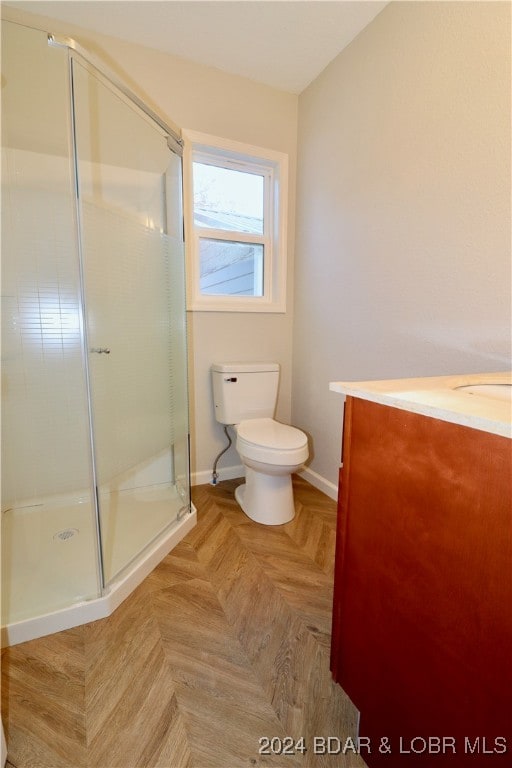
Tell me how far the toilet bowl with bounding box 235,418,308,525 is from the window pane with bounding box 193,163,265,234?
1299 mm

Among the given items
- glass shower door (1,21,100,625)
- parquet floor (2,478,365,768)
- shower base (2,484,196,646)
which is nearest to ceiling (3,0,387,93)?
glass shower door (1,21,100,625)

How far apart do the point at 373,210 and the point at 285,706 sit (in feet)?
6.40

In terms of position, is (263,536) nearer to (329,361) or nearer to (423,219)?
(329,361)

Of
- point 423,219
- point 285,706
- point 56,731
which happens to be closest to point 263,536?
point 285,706

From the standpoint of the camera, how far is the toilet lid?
1.72 m

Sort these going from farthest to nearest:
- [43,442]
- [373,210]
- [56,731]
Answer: [43,442]
[373,210]
[56,731]

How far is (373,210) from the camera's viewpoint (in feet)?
5.56

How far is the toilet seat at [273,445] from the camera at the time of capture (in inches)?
66.6

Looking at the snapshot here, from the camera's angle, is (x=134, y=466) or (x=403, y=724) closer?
(x=403, y=724)

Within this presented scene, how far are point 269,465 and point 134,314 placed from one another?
1049mm

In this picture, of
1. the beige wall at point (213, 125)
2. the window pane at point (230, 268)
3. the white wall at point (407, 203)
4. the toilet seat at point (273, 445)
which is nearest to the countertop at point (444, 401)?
the white wall at point (407, 203)

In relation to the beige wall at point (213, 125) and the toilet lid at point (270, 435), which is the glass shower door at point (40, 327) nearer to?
the beige wall at point (213, 125)

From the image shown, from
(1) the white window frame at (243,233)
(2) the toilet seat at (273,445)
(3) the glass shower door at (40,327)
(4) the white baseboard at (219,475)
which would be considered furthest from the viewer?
(4) the white baseboard at (219,475)

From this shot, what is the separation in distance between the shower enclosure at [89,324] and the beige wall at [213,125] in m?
Result: 0.24
